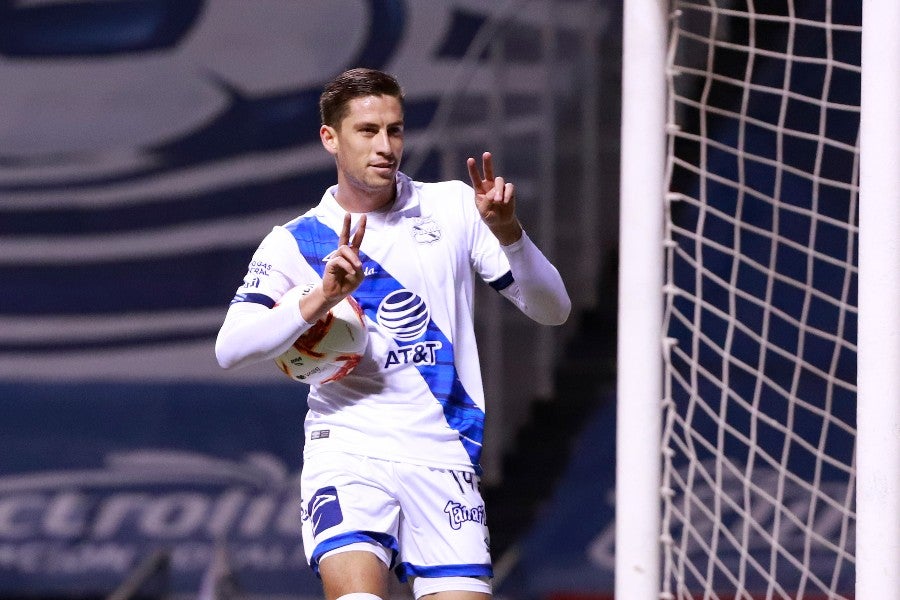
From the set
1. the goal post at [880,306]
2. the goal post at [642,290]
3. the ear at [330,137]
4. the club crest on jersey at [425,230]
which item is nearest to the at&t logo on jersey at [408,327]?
the club crest on jersey at [425,230]

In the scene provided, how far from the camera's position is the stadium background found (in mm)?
5906

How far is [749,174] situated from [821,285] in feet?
1.85

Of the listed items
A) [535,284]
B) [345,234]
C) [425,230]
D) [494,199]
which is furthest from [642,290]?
[345,234]

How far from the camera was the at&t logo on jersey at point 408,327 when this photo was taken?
110 inches

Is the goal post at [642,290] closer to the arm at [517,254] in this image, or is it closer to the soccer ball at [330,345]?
the arm at [517,254]

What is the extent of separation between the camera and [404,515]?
2.76m

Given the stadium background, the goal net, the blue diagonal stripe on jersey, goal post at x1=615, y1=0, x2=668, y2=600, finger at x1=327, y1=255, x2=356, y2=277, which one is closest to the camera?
finger at x1=327, y1=255, x2=356, y2=277

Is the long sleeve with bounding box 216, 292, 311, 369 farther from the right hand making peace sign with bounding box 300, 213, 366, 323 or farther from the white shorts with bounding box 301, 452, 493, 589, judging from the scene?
the white shorts with bounding box 301, 452, 493, 589

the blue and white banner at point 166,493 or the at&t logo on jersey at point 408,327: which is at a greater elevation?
the at&t logo on jersey at point 408,327

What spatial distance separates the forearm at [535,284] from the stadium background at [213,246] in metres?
3.03

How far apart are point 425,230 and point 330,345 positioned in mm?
351

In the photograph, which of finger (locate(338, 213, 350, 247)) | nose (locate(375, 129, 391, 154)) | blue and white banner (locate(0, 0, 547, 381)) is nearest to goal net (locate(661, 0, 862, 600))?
blue and white banner (locate(0, 0, 547, 381))

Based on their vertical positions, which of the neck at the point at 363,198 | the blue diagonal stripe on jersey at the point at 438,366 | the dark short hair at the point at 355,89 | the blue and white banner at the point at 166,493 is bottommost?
the blue and white banner at the point at 166,493

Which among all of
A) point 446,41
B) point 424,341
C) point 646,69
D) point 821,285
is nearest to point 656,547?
point 424,341
